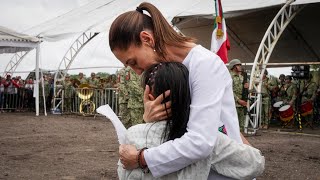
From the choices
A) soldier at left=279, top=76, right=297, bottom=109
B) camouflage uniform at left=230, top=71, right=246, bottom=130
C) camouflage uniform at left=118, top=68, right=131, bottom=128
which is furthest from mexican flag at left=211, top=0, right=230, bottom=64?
soldier at left=279, top=76, right=297, bottom=109

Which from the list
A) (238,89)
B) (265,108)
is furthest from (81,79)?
(238,89)

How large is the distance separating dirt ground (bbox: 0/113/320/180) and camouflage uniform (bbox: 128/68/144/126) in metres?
0.76

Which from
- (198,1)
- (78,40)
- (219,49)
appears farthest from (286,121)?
(78,40)

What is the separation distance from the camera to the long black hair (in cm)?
130

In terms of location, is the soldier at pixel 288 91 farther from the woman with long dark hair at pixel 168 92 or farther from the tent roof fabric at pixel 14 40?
the woman with long dark hair at pixel 168 92

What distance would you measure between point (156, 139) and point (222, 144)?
22 cm

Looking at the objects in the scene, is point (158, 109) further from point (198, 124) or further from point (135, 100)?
point (135, 100)

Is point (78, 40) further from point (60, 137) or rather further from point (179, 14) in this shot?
point (60, 137)

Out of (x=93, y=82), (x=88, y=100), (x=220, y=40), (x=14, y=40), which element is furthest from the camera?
(x=93, y=82)

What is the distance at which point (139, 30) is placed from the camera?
1.41 metres

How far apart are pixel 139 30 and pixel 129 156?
0.44m

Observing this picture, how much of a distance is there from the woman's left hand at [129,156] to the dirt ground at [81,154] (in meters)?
3.96

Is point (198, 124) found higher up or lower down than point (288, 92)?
higher up

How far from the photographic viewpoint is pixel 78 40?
18281mm
